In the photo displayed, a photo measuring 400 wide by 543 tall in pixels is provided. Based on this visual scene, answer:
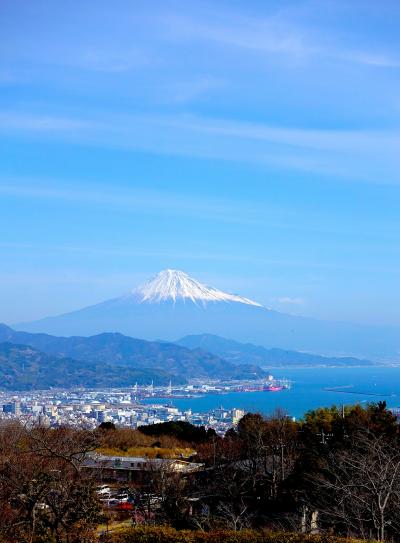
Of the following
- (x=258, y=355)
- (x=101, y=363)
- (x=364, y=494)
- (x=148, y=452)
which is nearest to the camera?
(x=364, y=494)

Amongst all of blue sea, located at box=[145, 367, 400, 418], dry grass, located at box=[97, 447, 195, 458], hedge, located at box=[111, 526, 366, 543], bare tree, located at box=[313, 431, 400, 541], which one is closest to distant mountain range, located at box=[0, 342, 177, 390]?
blue sea, located at box=[145, 367, 400, 418]

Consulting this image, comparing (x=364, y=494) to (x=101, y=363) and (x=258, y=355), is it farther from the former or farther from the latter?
(x=258, y=355)

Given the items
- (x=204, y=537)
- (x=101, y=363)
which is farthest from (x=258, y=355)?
(x=204, y=537)

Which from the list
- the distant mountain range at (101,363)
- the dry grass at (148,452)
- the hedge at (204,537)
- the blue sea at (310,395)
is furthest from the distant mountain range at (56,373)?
the hedge at (204,537)

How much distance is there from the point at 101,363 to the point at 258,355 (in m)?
50.8

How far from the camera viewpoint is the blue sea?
61.2 meters

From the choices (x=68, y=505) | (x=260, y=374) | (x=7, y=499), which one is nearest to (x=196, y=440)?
(x=7, y=499)

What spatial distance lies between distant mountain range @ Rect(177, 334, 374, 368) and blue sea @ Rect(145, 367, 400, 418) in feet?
40.6

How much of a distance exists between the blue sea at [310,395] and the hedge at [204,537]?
129 feet

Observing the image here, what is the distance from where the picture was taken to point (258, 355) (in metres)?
142

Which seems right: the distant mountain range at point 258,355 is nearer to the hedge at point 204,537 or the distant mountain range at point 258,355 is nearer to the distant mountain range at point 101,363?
the distant mountain range at point 101,363

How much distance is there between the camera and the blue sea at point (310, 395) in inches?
2411

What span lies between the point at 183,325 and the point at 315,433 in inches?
6250

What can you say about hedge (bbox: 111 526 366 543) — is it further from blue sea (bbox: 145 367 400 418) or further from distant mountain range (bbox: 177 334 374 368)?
distant mountain range (bbox: 177 334 374 368)
